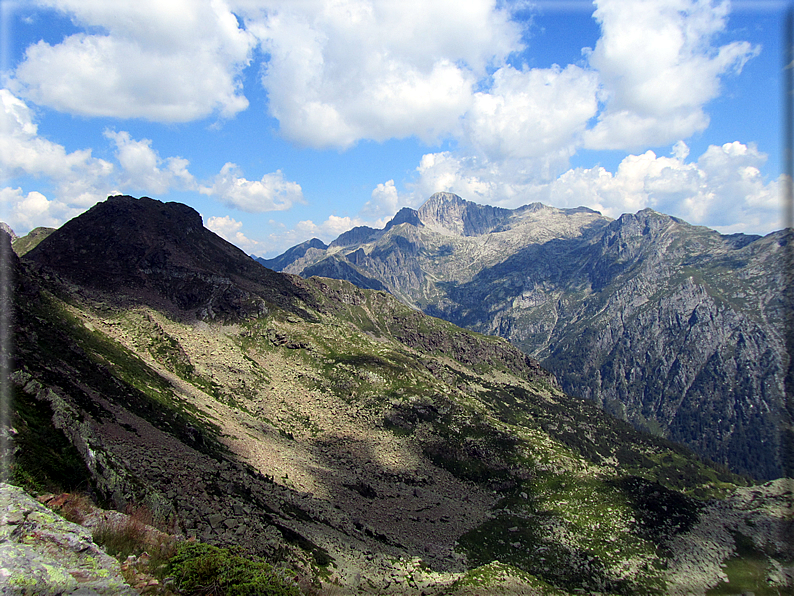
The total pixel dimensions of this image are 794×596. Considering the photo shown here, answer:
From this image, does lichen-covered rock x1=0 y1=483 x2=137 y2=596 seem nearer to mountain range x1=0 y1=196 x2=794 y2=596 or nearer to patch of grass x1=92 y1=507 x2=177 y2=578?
mountain range x1=0 y1=196 x2=794 y2=596

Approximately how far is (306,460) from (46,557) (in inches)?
2903

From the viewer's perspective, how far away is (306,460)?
254ft

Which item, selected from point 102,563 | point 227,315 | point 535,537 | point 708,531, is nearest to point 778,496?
point 708,531

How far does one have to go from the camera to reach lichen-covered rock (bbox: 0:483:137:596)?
26.5ft

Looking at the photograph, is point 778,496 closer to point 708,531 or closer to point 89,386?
point 708,531

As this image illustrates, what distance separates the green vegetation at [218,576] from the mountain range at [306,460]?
13.1 ft

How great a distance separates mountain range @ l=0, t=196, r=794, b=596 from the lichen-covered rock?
1.25 feet

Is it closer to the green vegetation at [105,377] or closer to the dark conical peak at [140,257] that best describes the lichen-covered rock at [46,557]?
the green vegetation at [105,377]

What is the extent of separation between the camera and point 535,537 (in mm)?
71812

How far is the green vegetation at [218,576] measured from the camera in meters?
11.1

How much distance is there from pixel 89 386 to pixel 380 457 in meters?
59.5

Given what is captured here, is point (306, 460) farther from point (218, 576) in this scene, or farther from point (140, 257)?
point (140, 257)

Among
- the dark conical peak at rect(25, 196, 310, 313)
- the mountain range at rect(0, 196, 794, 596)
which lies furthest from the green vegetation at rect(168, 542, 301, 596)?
the dark conical peak at rect(25, 196, 310, 313)

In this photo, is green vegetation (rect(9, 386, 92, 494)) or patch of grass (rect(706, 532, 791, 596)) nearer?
green vegetation (rect(9, 386, 92, 494))
